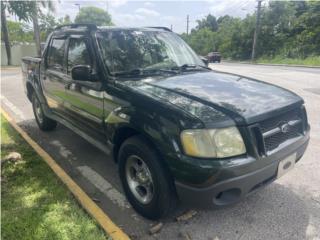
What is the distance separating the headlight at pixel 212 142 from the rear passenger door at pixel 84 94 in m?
1.43

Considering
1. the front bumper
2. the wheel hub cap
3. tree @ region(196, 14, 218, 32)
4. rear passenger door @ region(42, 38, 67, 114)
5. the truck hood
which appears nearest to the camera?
the front bumper

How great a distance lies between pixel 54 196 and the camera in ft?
12.0

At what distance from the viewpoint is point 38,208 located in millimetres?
3406

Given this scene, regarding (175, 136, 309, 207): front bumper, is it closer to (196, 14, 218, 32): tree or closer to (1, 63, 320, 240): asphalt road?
(1, 63, 320, 240): asphalt road

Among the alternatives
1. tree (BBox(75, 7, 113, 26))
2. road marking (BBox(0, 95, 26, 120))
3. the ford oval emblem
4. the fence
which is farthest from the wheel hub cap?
tree (BBox(75, 7, 113, 26))

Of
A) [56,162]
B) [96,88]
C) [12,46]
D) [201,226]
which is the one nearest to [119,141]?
[96,88]

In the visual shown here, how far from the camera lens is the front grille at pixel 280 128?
111 inches

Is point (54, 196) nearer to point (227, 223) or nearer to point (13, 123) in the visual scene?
point (227, 223)

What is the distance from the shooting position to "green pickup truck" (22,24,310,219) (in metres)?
2.63

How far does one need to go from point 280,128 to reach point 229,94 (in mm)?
575

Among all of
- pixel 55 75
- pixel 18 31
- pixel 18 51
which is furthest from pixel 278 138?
pixel 18 31

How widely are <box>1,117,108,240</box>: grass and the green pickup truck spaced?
61cm

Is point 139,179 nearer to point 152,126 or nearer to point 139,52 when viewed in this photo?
point 152,126

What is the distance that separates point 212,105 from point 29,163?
3003 millimetres
